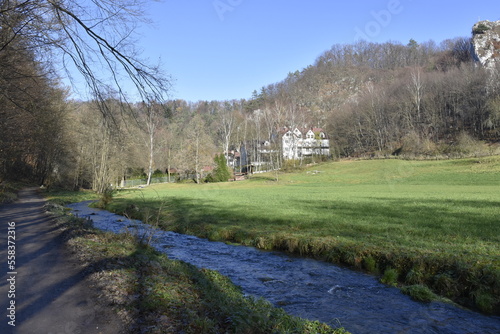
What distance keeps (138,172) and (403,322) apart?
69.3 m

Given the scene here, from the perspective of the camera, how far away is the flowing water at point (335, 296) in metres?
5.69

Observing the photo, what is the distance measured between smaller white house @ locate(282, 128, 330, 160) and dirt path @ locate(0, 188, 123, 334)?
246 ft

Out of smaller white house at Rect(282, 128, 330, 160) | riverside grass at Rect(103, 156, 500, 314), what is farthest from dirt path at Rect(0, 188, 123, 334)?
smaller white house at Rect(282, 128, 330, 160)

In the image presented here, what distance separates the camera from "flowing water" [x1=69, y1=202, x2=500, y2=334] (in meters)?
5.69

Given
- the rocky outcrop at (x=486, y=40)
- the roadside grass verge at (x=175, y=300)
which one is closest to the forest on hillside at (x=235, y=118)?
the roadside grass verge at (x=175, y=300)

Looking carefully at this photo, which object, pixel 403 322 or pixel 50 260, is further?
pixel 50 260

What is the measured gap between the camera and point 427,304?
21.4 feet

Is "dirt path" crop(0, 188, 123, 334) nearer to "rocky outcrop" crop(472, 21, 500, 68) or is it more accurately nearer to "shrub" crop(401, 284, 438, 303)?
"shrub" crop(401, 284, 438, 303)

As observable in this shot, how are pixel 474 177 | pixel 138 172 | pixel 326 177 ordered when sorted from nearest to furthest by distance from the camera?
pixel 474 177, pixel 326 177, pixel 138 172

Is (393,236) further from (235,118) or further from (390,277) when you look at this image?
(235,118)

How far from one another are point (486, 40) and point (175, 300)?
123 metres

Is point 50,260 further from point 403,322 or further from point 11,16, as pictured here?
point 403,322

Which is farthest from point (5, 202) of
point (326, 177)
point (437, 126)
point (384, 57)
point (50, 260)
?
point (384, 57)

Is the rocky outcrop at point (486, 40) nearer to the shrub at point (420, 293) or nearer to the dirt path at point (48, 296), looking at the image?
the shrub at point (420, 293)
